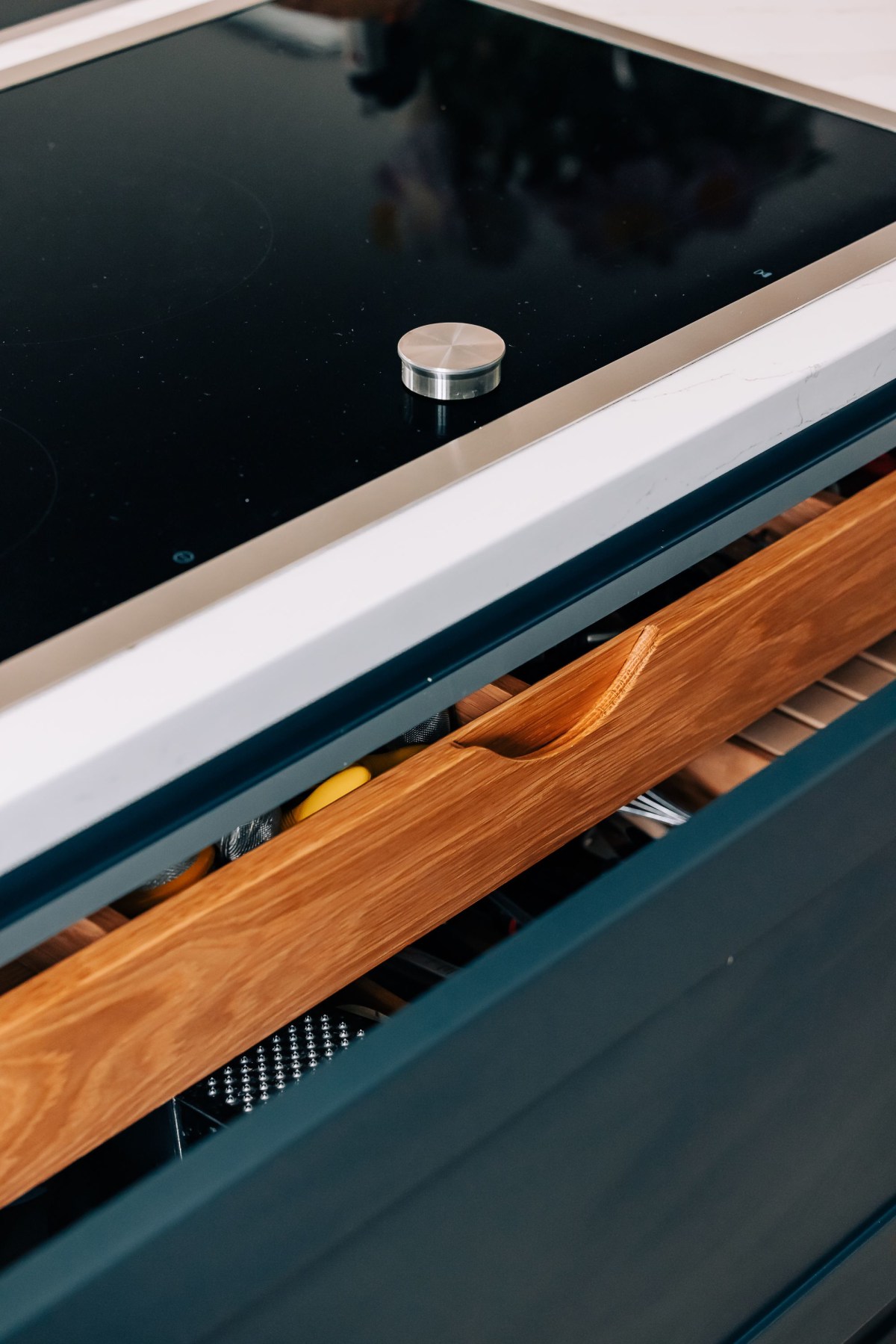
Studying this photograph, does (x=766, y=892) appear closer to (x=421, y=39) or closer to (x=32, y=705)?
(x=32, y=705)

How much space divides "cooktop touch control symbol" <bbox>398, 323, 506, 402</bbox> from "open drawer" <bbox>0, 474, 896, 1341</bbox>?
0.13m

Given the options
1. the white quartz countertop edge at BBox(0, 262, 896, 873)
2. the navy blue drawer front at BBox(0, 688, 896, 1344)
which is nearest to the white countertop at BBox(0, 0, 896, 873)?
the white quartz countertop edge at BBox(0, 262, 896, 873)

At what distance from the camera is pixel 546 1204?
55cm

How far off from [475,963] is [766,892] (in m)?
0.15

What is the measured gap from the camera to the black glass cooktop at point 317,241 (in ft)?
1.77

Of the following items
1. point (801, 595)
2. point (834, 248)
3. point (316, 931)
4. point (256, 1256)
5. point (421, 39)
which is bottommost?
point (256, 1256)

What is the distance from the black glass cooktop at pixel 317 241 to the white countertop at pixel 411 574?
37mm

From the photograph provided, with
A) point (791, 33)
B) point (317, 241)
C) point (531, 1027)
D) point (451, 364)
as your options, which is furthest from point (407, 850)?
point (791, 33)

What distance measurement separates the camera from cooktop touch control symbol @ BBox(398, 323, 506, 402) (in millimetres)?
570

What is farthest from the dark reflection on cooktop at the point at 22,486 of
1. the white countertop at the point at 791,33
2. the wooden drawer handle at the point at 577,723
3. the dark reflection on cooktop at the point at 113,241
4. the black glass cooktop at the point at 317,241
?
the white countertop at the point at 791,33

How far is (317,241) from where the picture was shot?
72cm

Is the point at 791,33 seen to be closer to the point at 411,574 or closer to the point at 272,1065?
the point at 411,574

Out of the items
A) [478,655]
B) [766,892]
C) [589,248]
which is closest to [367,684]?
[478,655]

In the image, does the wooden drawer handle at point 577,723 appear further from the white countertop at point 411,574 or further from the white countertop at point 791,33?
the white countertop at point 791,33
